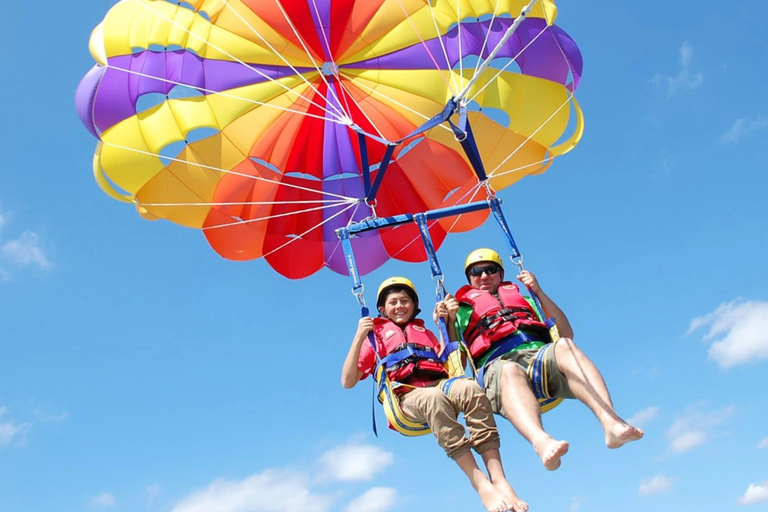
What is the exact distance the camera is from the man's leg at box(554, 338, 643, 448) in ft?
12.8

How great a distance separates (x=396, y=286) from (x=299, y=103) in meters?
2.27

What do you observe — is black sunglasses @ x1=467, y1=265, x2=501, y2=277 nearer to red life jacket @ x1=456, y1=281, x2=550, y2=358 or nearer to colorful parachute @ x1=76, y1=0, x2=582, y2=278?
red life jacket @ x1=456, y1=281, x2=550, y2=358

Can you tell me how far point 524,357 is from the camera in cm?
473

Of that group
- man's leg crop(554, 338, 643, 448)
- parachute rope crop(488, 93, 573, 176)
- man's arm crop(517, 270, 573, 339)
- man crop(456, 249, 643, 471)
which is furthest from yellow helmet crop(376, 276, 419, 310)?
parachute rope crop(488, 93, 573, 176)

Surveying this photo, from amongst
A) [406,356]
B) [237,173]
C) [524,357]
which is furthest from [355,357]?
[237,173]

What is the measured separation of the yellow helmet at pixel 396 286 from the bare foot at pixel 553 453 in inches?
74.9

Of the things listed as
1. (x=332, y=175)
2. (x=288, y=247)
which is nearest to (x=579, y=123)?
(x=332, y=175)

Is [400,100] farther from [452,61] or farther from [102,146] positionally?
[102,146]

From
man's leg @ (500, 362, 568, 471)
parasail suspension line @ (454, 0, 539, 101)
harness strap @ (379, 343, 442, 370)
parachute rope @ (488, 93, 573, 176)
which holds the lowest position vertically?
man's leg @ (500, 362, 568, 471)

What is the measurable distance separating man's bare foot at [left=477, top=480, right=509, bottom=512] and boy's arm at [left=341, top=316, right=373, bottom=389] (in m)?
1.23

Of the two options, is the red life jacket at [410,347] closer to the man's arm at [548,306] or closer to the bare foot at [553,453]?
the man's arm at [548,306]

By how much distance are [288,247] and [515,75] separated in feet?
8.74

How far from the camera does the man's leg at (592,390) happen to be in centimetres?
389

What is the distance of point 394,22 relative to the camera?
668 centimetres
